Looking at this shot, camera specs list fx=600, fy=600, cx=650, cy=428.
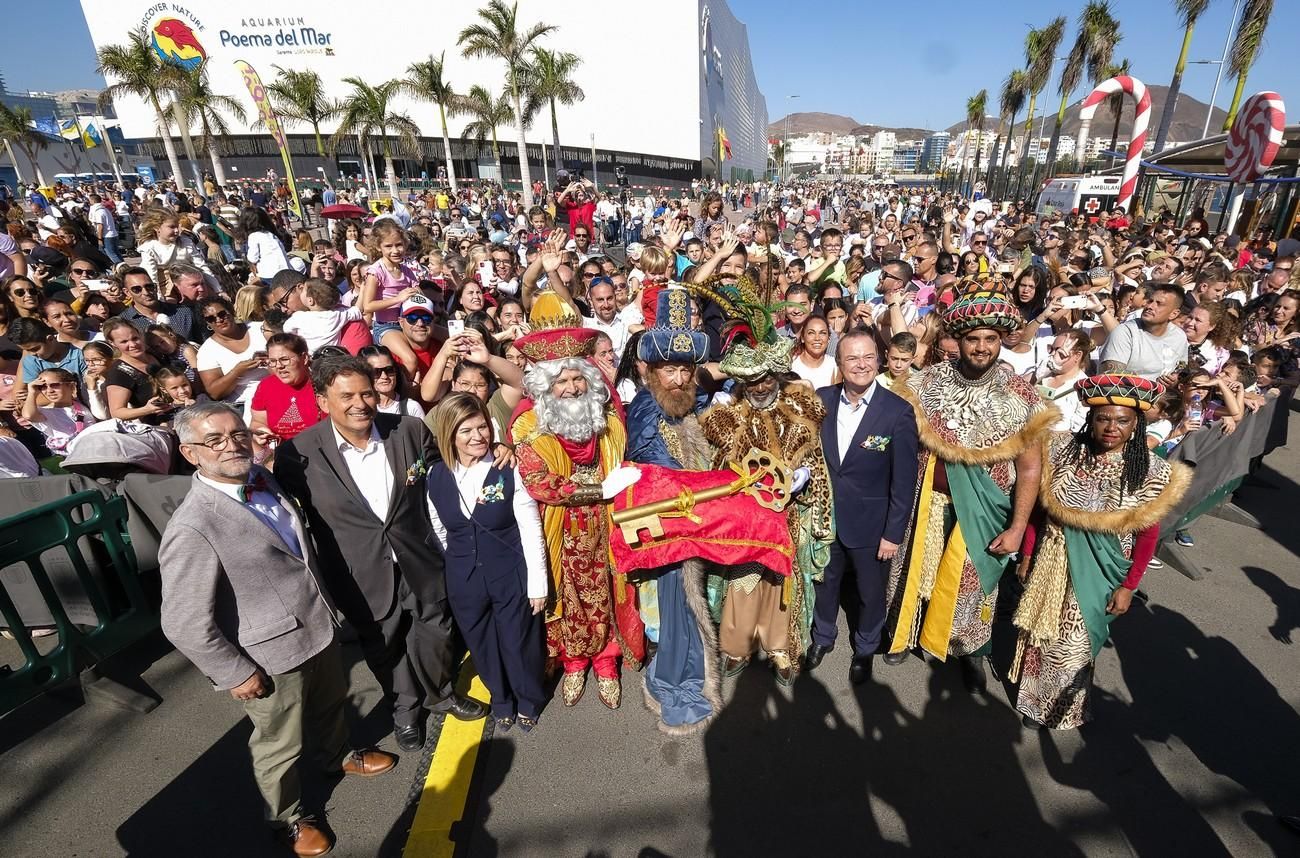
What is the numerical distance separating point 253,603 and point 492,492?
1050 mm

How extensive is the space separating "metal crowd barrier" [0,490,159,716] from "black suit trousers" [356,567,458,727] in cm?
156

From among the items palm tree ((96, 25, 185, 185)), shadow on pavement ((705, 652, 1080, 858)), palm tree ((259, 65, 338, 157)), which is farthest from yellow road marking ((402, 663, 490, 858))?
palm tree ((259, 65, 338, 157))

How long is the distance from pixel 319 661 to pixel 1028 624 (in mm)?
3520

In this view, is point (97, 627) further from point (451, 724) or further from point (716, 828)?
point (716, 828)

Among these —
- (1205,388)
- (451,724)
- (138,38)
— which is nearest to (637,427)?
(451,724)

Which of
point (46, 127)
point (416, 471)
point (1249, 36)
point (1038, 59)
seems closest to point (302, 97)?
point (416, 471)

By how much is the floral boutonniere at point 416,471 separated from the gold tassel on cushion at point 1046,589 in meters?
3.18

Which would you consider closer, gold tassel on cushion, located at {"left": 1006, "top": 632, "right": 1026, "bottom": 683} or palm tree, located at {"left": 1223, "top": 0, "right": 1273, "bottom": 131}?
gold tassel on cushion, located at {"left": 1006, "top": 632, "right": 1026, "bottom": 683}

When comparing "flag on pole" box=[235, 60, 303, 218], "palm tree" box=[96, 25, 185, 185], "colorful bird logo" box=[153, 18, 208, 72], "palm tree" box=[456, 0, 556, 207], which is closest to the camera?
"flag on pole" box=[235, 60, 303, 218]

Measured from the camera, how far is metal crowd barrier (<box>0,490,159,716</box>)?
3.03m

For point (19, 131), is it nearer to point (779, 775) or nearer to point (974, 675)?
point (779, 775)

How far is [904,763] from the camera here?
124 inches

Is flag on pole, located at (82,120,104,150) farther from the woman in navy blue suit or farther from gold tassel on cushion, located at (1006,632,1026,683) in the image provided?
gold tassel on cushion, located at (1006,632,1026,683)

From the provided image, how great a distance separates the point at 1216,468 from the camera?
4840 millimetres
